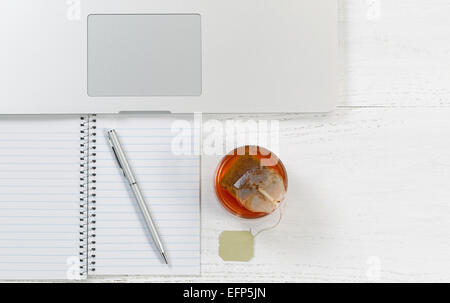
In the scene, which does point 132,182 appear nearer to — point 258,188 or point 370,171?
point 258,188

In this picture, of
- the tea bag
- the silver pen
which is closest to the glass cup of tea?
the tea bag

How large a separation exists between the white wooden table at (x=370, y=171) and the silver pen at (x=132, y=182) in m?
0.06

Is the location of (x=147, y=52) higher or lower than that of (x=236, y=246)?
higher

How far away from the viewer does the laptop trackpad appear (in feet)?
2.32

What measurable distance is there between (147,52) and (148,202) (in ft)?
0.71

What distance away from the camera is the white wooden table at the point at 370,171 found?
0.73 metres

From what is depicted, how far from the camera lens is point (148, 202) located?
0.73 m

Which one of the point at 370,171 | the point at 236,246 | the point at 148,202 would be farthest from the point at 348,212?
the point at 148,202

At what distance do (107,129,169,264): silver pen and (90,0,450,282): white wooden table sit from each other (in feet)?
0.21

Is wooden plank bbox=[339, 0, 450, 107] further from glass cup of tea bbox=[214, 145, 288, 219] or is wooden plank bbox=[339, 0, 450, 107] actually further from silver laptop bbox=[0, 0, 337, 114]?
glass cup of tea bbox=[214, 145, 288, 219]

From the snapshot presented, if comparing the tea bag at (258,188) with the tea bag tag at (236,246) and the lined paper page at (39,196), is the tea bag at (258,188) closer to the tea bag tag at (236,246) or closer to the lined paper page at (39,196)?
the tea bag tag at (236,246)

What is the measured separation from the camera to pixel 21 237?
72cm

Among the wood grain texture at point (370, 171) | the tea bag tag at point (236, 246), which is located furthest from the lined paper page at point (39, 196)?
the tea bag tag at point (236, 246)
